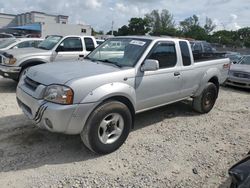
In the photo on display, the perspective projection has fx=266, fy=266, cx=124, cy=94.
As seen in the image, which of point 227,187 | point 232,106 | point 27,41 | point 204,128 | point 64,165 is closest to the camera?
point 227,187

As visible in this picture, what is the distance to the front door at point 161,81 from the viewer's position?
452 cm

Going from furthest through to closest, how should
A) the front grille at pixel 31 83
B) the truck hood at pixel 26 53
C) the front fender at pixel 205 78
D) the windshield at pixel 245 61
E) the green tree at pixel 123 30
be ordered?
1. the green tree at pixel 123 30
2. the windshield at pixel 245 61
3. the truck hood at pixel 26 53
4. the front fender at pixel 205 78
5. the front grille at pixel 31 83

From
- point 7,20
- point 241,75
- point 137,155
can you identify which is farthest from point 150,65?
point 7,20

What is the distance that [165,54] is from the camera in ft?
16.7

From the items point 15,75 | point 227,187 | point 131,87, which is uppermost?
point 131,87

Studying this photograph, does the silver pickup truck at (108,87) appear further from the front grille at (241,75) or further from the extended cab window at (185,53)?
the front grille at (241,75)

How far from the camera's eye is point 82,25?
48031mm

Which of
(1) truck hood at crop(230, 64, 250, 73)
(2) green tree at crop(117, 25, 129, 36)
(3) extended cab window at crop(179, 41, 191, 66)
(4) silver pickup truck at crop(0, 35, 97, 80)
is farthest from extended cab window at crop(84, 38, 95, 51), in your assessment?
(2) green tree at crop(117, 25, 129, 36)

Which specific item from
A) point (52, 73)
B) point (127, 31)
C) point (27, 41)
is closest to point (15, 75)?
point (27, 41)

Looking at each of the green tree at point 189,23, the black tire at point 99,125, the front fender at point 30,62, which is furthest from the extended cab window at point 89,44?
the green tree at point 189,23

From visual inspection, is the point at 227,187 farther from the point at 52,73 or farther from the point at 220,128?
the point at 52,73

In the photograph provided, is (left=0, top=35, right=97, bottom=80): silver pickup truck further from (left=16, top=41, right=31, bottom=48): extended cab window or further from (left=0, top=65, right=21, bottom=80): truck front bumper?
(left=16, top=41, right=31, bottom=48): extended cab window

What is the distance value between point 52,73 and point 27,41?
7385 millimetres

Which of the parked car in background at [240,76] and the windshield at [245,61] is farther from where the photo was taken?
the windshield at [245,61]
